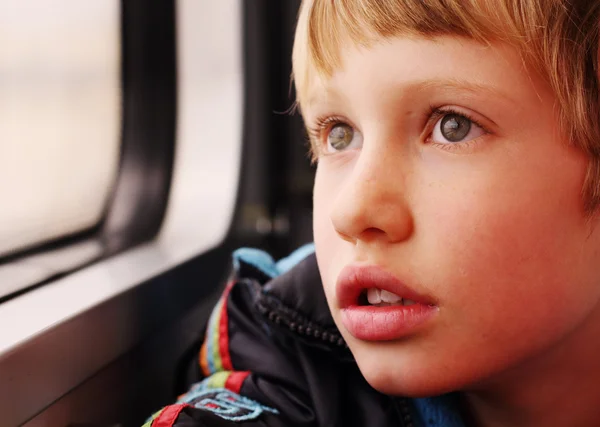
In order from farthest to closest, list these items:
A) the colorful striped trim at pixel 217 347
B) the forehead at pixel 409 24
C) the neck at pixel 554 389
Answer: the colorful striped trim at pixel 217 347, the neck at pixel 554 389, the forehead at pixel 409 24

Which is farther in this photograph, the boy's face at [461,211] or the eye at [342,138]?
the eye at [342,138]

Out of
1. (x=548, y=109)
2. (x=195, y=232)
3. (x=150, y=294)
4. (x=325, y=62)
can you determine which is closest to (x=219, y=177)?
(x=195, y=232)

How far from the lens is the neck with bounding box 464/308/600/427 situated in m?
0.70

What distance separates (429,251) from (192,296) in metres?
0.55

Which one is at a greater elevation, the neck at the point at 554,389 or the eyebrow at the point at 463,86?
the eyebrow at the point at 463,86

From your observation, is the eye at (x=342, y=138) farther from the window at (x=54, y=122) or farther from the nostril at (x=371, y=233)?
the window at (x=54, y=122)

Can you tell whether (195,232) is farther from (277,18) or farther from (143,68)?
(277,18)

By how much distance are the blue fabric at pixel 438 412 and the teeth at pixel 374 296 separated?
21 cm

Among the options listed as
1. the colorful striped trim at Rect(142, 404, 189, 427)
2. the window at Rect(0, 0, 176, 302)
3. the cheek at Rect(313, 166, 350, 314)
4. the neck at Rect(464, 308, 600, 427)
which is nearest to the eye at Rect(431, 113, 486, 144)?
the cheek at Rect(313, 166, 350, 314)

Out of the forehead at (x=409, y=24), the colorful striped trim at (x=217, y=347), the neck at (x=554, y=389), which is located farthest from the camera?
the colorful striped trim at (x=217, y=347)

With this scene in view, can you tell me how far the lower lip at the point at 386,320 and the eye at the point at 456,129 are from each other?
0.14 metres

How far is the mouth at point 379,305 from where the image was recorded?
1.98 ft

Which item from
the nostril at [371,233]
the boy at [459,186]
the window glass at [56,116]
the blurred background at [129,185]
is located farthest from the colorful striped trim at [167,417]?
the window glass at [56,116]

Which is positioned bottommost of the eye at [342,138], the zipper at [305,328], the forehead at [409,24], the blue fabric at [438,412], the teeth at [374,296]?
the blue fabric at [438,412]
